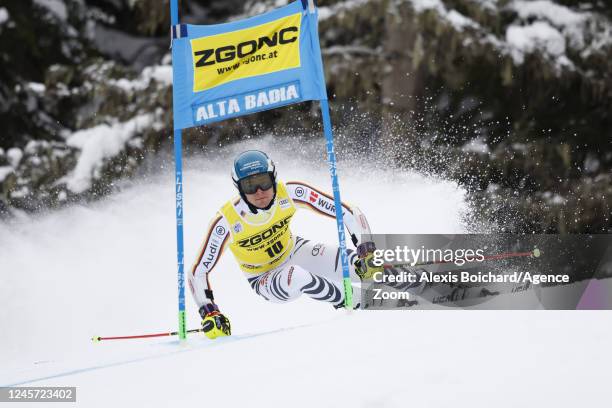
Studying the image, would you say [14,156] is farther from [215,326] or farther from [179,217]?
[215,326]

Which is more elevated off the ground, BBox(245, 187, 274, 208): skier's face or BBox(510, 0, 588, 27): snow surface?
BBox(510, 0, 588, 27): snow surface

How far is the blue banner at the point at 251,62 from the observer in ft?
17.9

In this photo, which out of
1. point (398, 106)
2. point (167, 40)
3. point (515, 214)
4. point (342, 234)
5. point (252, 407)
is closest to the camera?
point (252, 407)

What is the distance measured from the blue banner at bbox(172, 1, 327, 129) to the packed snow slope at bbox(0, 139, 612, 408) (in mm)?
1643

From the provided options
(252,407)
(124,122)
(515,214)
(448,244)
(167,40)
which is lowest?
(252,407)

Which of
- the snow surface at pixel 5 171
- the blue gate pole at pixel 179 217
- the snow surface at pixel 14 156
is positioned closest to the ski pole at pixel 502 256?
the blue gate pole at pixel 179 217

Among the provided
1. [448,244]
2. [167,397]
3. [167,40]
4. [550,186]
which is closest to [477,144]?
[550,186]

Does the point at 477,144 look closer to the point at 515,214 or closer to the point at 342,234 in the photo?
the point at 515,214

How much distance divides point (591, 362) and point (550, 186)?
6897 millimetres

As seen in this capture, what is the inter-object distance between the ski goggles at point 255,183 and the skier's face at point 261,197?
0.08 ft

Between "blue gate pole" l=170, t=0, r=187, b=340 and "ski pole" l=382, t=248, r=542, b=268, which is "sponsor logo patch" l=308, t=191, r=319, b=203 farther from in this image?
"blue gate pole" l=170, t=0, r=187, b=340

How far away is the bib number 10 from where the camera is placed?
19.6ft

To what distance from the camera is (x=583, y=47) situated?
1004 centimetres

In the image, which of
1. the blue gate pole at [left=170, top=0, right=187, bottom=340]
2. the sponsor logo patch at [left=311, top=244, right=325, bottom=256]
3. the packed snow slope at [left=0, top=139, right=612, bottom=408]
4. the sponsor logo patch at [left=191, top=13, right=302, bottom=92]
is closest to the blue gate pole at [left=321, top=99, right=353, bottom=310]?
the packed snow slope at [left=0, top=139, right=612, bottom=408]
